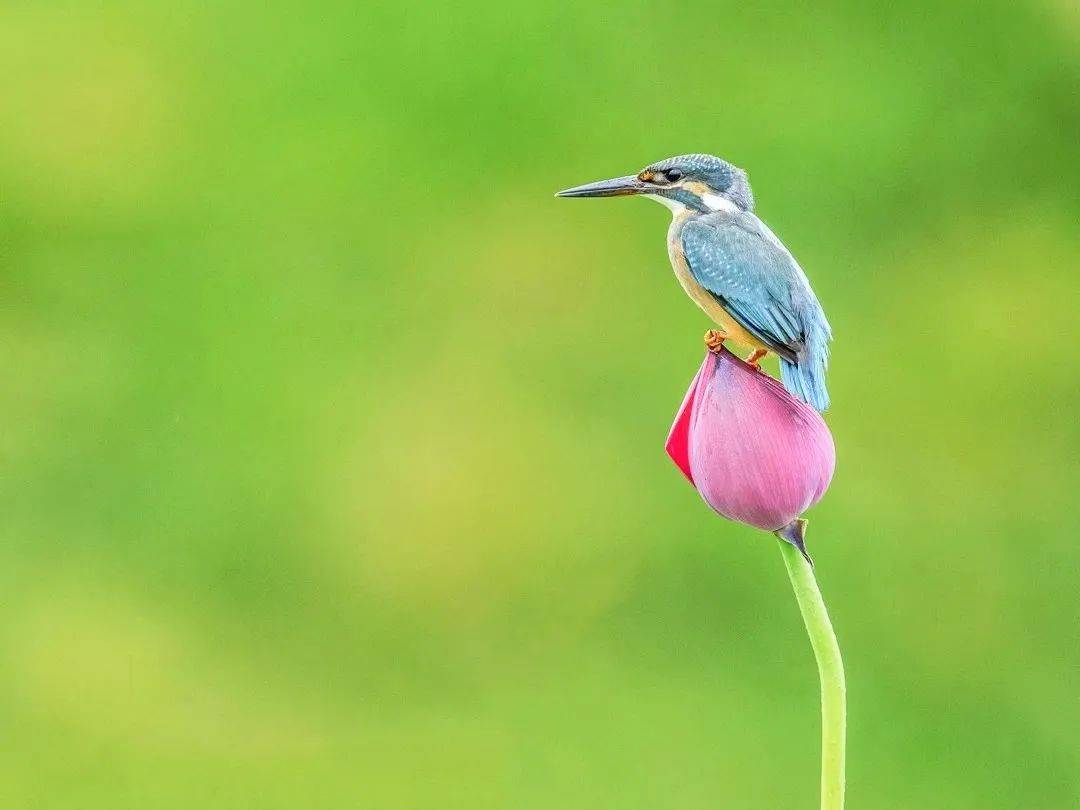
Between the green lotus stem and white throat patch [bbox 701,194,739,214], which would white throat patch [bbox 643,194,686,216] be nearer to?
white throat patch [bbox 701,194,739,214]

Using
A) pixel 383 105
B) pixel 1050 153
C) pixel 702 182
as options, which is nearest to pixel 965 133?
pixel 1050 153

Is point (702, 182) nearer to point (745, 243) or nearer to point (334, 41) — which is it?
point (745, 243)

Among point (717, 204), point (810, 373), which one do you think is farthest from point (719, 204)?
point (810, 373)

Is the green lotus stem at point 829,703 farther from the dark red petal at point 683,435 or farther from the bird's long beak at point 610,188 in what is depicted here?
the bird's long beak at point 610,188

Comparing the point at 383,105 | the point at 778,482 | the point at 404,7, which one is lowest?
the point at 778,482

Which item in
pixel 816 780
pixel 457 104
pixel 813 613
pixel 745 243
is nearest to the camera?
pixel 813 613

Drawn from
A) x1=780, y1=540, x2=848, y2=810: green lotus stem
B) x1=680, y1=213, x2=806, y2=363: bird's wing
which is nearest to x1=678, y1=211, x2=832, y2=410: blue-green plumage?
x1=680, y1=213, x2=806, y2=363: bird's wing

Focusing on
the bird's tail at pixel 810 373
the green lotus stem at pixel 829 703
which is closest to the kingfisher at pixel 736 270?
the bird's tail at pixel 810 373
